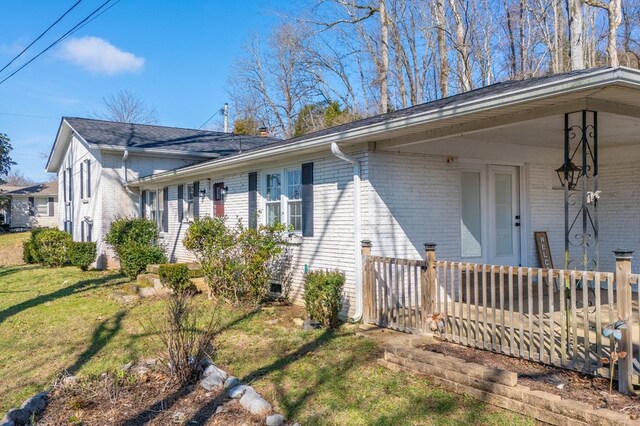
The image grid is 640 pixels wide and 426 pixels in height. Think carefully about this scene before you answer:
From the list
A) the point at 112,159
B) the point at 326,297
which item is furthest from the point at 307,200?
the point at 112,159

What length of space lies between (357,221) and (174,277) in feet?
13.8

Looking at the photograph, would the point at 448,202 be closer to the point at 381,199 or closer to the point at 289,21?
the point at 381,199

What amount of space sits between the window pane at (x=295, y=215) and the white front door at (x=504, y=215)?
3.35m

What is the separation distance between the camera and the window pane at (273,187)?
8969 mm

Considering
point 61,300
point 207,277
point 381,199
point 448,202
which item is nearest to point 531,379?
point 381,199

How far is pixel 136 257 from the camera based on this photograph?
38.3 ft

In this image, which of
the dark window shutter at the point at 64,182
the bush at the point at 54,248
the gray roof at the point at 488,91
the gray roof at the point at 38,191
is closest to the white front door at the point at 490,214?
the gray roof at the point at 488,91

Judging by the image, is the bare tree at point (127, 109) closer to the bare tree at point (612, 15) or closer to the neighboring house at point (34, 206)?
the neighboring house at point (34, 206)

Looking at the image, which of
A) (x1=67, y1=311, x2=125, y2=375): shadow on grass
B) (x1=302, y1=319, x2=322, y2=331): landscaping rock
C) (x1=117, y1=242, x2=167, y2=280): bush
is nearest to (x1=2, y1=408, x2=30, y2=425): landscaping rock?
(x1=67, y1=311, x2=125, y2=375): shadow on grass

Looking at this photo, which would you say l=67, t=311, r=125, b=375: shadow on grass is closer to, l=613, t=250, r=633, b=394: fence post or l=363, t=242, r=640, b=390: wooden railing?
l=363, t=242, r=640, b=390: wooden railing

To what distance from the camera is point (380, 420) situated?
12.5 ft

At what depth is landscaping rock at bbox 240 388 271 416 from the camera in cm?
394

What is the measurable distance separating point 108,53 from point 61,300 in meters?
10.6

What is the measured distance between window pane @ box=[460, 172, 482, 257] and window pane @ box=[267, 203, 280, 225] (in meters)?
3.37
